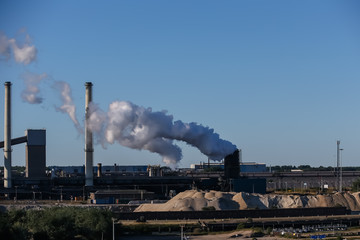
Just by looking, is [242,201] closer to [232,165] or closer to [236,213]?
[236,213]

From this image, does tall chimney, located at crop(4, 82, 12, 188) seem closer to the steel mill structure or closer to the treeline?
the steel mill structure

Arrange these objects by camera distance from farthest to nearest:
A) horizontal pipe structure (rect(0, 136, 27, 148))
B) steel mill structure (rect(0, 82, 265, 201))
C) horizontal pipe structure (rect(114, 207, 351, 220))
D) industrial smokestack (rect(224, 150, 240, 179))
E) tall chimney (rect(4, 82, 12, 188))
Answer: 1. horizontal pipe structure (rect(0, 136, 27, 148))
2. tall chimney (rect(4, 82, 12, 188))
3. steel mill structure (rect(0, 82, 265, 201))
4. industrial smokestack (rect(224, 150, 240, 179))
5. horizontal pipe structure (rect(114, 207, 351, 220))

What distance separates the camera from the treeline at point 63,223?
85.2 m

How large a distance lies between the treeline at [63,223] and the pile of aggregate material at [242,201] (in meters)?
19.7

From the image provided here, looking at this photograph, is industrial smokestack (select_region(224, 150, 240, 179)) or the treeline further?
industrial smokestack (select_region(224, 150, 240, 179))

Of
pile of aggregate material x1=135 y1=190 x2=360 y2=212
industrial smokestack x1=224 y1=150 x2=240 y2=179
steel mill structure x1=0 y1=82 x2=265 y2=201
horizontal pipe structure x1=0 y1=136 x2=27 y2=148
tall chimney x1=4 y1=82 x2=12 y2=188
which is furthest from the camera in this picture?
horizontal pipe structure x1=0 y1=136 x2=27 y2=148

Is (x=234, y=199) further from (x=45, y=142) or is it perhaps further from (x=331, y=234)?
(x=45, y=142)

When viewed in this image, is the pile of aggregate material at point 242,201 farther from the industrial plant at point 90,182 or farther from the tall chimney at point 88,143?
the tall chimney at point 88,143

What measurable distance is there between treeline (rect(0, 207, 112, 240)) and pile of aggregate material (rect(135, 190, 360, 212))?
19658 millimetres

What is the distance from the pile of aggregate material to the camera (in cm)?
11462

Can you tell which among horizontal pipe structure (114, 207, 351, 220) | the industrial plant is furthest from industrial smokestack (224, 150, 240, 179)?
horizontal pipe structure (114, 207, 351, 220)

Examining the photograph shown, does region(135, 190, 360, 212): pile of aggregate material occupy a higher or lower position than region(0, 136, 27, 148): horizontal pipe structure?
lower

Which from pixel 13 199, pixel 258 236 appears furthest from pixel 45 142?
pixel 258 236

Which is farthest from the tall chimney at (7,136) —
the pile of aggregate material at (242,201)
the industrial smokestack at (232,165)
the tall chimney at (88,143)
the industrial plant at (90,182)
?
the industrial smokestack at (232,165)
